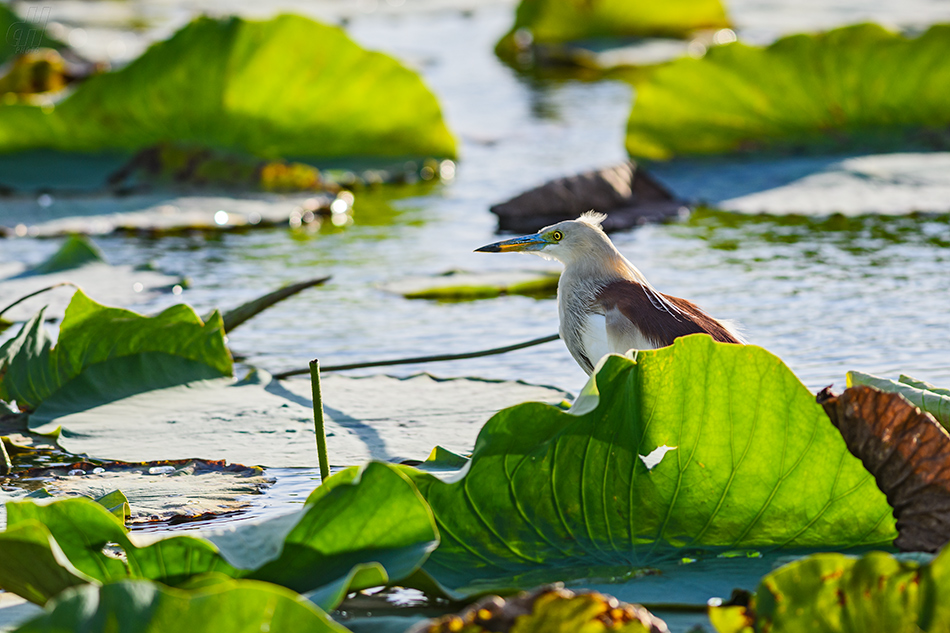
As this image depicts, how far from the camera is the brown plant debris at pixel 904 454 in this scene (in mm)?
1907

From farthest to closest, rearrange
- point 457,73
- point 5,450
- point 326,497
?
point 457,73, point 5,450, point 326,497

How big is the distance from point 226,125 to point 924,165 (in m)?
3.85

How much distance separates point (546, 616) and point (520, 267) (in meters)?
4.11

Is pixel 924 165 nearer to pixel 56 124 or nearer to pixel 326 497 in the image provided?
pixel 56 124

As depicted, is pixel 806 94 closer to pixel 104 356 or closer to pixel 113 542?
pixel 104 356

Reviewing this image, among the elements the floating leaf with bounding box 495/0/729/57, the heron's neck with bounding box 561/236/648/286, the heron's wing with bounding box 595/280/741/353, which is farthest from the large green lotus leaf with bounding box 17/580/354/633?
the floating leaf with bounding box 495/0/729/57

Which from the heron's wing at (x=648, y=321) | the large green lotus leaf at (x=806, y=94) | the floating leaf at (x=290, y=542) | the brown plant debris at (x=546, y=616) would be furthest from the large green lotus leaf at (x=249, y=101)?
the brown plant debris at (x=546, y=616)

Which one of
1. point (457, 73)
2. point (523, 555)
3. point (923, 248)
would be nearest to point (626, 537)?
point (523, 555)

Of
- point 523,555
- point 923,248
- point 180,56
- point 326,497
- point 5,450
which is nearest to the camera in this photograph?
point 326,497

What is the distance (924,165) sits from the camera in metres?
6.21

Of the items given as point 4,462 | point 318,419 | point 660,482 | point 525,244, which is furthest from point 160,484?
point 525,244

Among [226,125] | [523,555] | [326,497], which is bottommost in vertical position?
[523,555]

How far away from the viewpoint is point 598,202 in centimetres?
600

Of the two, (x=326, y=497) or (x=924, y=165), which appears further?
(x=924, y=165)
